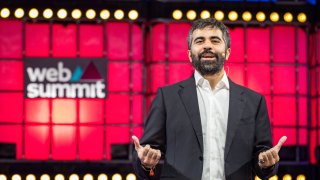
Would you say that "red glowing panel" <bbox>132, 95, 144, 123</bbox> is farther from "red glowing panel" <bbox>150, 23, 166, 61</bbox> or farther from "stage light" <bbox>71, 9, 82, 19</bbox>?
"stage light" <bbox>71, 9, 82, 19</bbox>

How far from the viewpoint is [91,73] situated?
11.0m

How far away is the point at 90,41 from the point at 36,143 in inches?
67.5

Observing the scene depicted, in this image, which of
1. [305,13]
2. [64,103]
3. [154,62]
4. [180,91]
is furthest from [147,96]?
[180,91]

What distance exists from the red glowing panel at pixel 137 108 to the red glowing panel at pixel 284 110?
201 centimetres

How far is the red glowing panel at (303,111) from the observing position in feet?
36.6

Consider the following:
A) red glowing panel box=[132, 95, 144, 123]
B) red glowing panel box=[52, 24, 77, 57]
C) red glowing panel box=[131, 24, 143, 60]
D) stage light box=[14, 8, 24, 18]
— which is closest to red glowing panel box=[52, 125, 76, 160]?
red glowing panel box=[132, 95, 144, 123]

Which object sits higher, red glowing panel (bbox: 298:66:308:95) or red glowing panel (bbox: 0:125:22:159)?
red glowing panel (bbox: 298:66:308:95)

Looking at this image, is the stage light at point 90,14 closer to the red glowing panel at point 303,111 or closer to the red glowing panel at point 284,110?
the red glowing panel at point 284,110

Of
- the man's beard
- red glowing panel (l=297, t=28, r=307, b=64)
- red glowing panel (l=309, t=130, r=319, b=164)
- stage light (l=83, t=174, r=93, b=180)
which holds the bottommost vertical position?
stage light (l=83, t=174, r=93, b=180)

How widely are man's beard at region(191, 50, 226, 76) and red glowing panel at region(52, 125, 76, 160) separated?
7646mm

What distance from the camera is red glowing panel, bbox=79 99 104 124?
10.9 meters

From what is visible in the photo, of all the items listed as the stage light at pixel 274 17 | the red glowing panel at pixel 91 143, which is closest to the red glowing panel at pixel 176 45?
the stage light at pixel 274 17

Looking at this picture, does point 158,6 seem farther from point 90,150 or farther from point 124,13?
point 90,150

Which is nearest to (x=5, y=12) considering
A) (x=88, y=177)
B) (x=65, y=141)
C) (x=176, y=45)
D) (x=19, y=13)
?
(x=19, y=13)
